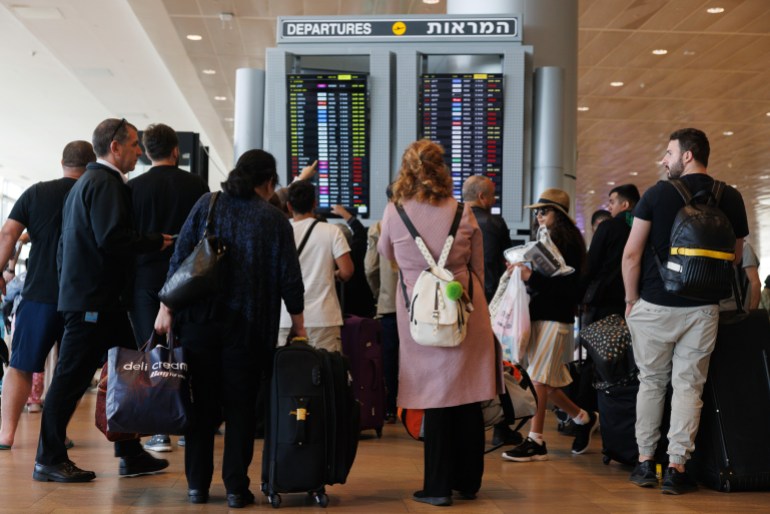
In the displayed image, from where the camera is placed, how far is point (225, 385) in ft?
13.6

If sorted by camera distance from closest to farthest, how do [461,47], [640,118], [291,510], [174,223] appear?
[291,510], [174,223], [461,47], [640,118]

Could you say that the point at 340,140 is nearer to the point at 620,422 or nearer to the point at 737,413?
the point at 620,422

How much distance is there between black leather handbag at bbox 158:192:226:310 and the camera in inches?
155

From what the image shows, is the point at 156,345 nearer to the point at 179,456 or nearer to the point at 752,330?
the point at 179,456

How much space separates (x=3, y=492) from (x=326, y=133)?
3.18 meters

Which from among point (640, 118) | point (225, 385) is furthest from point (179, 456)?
point (640, 118)

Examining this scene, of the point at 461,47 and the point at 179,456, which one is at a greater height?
the point at 461,47

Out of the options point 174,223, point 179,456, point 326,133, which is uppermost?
point 326,133

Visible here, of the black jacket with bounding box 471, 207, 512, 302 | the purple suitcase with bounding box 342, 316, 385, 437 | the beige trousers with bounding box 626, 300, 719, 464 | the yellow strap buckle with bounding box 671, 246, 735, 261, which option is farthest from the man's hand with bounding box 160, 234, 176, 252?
the yellow strap buckle with bounding box 671, 246, 735, 261

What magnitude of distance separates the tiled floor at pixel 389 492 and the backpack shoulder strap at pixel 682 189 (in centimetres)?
137

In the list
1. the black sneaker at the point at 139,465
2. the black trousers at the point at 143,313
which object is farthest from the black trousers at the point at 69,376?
the black sneaker at the point at 139,465

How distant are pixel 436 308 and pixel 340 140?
8.94 feet

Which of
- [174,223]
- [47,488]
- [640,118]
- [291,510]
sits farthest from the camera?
[640,118]

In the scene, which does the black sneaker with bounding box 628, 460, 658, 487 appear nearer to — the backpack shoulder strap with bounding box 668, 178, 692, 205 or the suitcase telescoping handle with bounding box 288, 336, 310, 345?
the backpack shoulder strap with bounding box 668, 178, 692, 205
